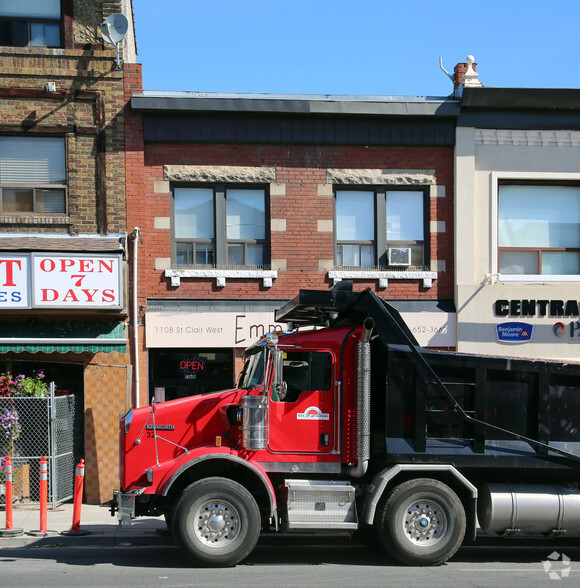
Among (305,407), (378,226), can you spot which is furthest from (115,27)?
(305,407)

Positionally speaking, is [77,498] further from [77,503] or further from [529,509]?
[529,509]

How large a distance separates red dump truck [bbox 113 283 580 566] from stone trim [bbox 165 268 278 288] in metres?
4.51

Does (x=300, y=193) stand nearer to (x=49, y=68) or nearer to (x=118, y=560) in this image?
(x=49, y=68)

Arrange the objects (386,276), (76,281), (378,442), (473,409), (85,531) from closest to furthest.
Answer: (473,409) < (378,442) < (85,531) < (76,281) < (386,276)

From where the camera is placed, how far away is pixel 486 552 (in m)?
9.52

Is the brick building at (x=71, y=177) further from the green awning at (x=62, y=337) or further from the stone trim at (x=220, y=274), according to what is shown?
the stone trim at (x=220, y=274)

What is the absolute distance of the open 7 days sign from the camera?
12.1 metres

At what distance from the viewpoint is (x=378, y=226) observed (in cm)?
1383

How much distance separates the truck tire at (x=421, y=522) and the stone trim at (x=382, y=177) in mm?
6829

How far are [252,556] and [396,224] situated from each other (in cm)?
723

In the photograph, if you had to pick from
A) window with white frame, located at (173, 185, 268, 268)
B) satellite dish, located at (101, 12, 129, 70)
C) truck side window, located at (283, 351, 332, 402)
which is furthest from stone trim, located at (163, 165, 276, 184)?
truck side window, located at (283, 351, 332, 402)

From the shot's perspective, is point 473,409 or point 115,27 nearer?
point 473,409

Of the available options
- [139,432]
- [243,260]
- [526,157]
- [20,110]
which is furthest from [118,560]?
[526,157]

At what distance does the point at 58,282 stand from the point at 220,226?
314 centimetres
